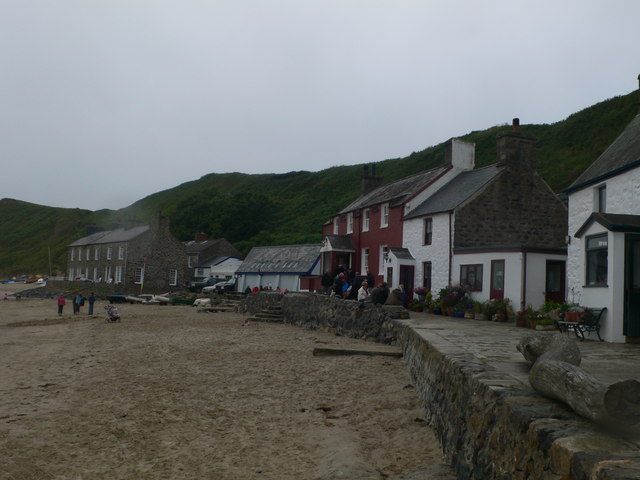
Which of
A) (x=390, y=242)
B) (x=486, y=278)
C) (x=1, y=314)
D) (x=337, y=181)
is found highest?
(x=337, y=181)

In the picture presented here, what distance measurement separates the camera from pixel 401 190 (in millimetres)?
30984

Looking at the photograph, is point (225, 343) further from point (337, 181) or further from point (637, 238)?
point (337, 181)

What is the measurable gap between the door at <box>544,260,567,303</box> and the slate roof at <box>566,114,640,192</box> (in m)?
3.62

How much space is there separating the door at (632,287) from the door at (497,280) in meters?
8.10

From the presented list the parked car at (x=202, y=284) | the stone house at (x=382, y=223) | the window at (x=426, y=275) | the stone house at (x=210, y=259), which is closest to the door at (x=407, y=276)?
the stone house at (x=382, y=223)

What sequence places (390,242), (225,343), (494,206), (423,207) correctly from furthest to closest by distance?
(390,242) → (423,207) → (494,206) → (225,343)

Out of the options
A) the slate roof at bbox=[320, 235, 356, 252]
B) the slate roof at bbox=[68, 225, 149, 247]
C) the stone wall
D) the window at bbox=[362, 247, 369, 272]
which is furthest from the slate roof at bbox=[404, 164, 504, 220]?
the slate roof at bbox=[68, 225, 149, 247]

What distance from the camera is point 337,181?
10331cm

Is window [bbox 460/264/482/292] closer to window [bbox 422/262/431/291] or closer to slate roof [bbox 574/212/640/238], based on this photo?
window [bbox 422/262/431/291]

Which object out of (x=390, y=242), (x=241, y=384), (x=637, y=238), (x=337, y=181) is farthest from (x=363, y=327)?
(x=337, y=181)

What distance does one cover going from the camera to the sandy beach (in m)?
6.89

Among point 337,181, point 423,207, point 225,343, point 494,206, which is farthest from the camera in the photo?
point 337,181

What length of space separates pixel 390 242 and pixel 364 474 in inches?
916

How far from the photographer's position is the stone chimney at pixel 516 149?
25.2m
